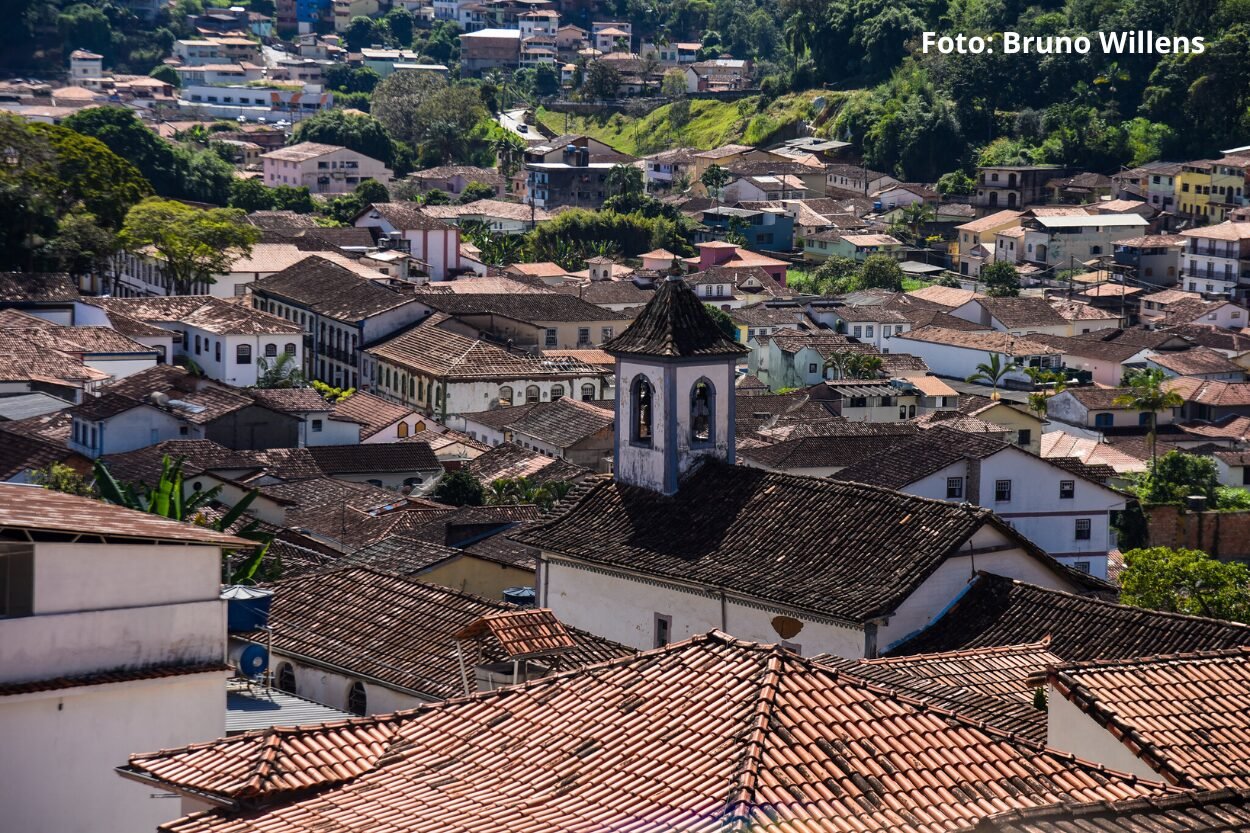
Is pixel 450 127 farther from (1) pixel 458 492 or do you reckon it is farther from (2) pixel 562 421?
(1) pixel 458 492

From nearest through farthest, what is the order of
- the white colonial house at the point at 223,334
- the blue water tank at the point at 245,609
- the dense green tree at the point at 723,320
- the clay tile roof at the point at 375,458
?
the blue water tank at the point at 245,609 < the clay tile roof at the point at 375,458 < the white colonial house at the point at 223,334 < the dense green tree at the point at 723,320

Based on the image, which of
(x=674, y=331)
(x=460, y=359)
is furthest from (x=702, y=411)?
(x=460, y=359)

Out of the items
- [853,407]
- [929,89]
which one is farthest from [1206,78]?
[853,407]

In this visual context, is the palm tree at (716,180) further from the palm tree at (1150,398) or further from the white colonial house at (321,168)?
the palm tree at (1150,398)

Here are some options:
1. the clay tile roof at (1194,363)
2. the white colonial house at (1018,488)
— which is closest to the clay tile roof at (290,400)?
the white colonial house at (1018,488)

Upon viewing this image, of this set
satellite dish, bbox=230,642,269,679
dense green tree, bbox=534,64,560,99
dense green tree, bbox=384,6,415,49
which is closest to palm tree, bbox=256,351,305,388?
satellite dish, bbox=230,642,269,679

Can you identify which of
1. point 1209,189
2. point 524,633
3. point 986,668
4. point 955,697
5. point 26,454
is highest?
point 524,633
